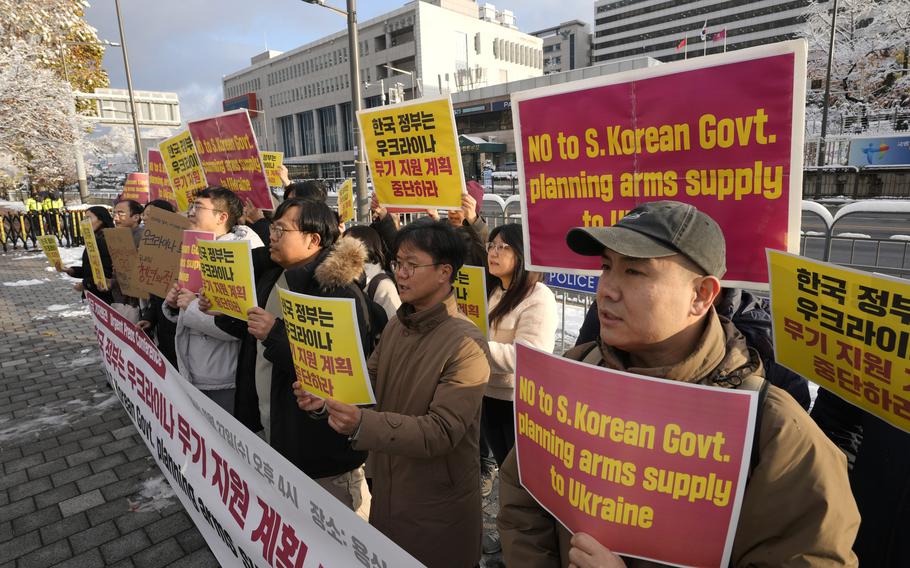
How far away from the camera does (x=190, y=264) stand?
3.28m

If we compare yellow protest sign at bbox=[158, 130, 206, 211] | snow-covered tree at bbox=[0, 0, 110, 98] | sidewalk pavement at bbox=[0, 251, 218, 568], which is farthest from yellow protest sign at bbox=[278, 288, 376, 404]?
snow-covered tree at bbox=[0, 0, 110, 98]

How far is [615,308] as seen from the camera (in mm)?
1344

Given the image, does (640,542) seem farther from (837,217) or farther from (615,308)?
(837,217)

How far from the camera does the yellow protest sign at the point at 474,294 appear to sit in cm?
313

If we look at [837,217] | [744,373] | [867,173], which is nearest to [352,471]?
[744,373]

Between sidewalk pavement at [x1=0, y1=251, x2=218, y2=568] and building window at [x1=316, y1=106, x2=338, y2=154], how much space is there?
264 ft

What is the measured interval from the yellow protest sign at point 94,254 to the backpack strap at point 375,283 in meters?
2.82

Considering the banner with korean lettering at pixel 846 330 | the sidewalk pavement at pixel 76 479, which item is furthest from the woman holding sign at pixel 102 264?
the banner with korean lettering at pixel 846 330

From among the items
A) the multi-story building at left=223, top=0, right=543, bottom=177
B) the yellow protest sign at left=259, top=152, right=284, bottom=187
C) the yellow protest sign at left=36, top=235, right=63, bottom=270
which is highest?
the multi-story building at left=223, top=0, right=543, bottom=177

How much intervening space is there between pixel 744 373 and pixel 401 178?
319cm

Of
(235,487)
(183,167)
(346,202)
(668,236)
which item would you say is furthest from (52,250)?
(668,236)

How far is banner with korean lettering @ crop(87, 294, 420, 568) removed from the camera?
1.74 m

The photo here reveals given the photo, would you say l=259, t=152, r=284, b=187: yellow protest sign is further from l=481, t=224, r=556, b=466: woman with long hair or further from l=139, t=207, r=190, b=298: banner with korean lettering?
l=481, t=224, r=556, b=466: woman with long hair

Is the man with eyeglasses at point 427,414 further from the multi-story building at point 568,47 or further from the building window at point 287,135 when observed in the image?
the multi-story building at point 568,47
